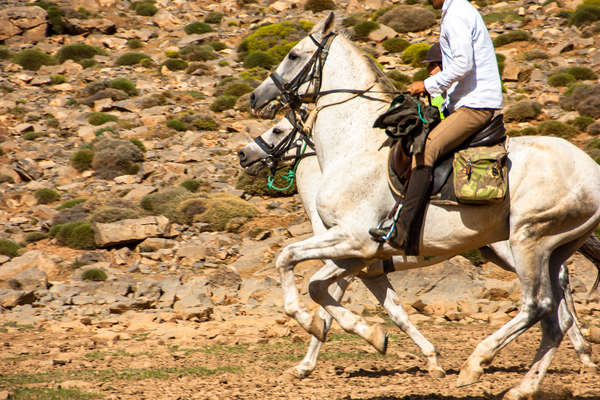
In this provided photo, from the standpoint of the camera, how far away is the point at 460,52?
5219 millimetres

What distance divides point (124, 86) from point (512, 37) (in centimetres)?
2376

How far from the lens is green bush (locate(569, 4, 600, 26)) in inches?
1551

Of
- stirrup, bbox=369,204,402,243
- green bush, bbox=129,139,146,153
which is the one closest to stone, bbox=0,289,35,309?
stirrup, bbox=369,204,402,243

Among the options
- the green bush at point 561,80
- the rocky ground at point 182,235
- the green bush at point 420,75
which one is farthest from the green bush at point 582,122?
the green bush at point 420,75

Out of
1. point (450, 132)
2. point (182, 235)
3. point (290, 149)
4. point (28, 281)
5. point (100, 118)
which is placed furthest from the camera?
point (100, 118)

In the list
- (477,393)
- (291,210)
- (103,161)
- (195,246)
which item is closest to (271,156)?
(477,393)

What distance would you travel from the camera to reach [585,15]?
3944 cm

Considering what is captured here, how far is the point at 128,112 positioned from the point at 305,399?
99.5ft

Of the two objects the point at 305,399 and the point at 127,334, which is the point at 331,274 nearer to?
the point at 305,399

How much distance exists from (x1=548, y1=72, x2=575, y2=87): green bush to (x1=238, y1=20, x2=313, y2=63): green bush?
1854 centimetres

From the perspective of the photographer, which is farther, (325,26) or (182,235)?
(182,235)


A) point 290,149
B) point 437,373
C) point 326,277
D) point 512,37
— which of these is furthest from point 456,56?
point 512,37

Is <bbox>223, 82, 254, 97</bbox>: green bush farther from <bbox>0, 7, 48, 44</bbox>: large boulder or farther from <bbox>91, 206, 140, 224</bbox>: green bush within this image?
<bbox>0, 7, 48, 44</bbox>: large boulder

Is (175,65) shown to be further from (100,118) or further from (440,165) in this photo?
(440,165)
